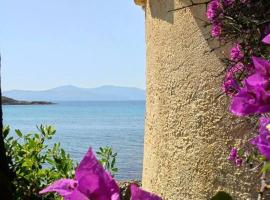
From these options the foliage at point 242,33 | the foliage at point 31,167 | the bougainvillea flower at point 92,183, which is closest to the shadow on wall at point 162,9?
the foliage at point 242,33

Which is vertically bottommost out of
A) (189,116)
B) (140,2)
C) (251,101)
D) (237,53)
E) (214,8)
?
(189,116)

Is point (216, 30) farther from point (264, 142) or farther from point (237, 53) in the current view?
point (264, 142)

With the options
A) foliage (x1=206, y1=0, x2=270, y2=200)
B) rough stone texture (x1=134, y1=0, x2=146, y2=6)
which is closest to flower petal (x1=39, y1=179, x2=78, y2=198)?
foliage (x1=206, y1=0, x2=270, y2=200)

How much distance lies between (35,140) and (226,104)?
56.2 inches

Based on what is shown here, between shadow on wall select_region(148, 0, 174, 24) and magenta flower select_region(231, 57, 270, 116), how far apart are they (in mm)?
4303

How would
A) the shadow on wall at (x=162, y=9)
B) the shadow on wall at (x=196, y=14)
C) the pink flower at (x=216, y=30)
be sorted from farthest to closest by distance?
the shadow on wall at (x=162, y=9), the shadow on wall at (x=196, y=14), the pink flower at (x=216, y=30)

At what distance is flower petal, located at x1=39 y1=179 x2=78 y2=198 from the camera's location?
2.48 feet

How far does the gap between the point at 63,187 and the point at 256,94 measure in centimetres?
27

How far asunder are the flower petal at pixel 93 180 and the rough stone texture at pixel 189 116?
383 cm

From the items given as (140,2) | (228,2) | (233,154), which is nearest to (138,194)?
(228,2)

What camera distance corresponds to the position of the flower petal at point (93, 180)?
72 centimetres

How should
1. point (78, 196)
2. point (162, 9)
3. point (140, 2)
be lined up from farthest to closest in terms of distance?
point (140, 2) → point (162, 9) → point (78, 196)

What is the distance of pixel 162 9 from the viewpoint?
5266 mm

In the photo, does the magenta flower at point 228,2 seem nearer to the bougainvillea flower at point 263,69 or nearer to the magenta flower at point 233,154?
the magenta flower at point 233,154
